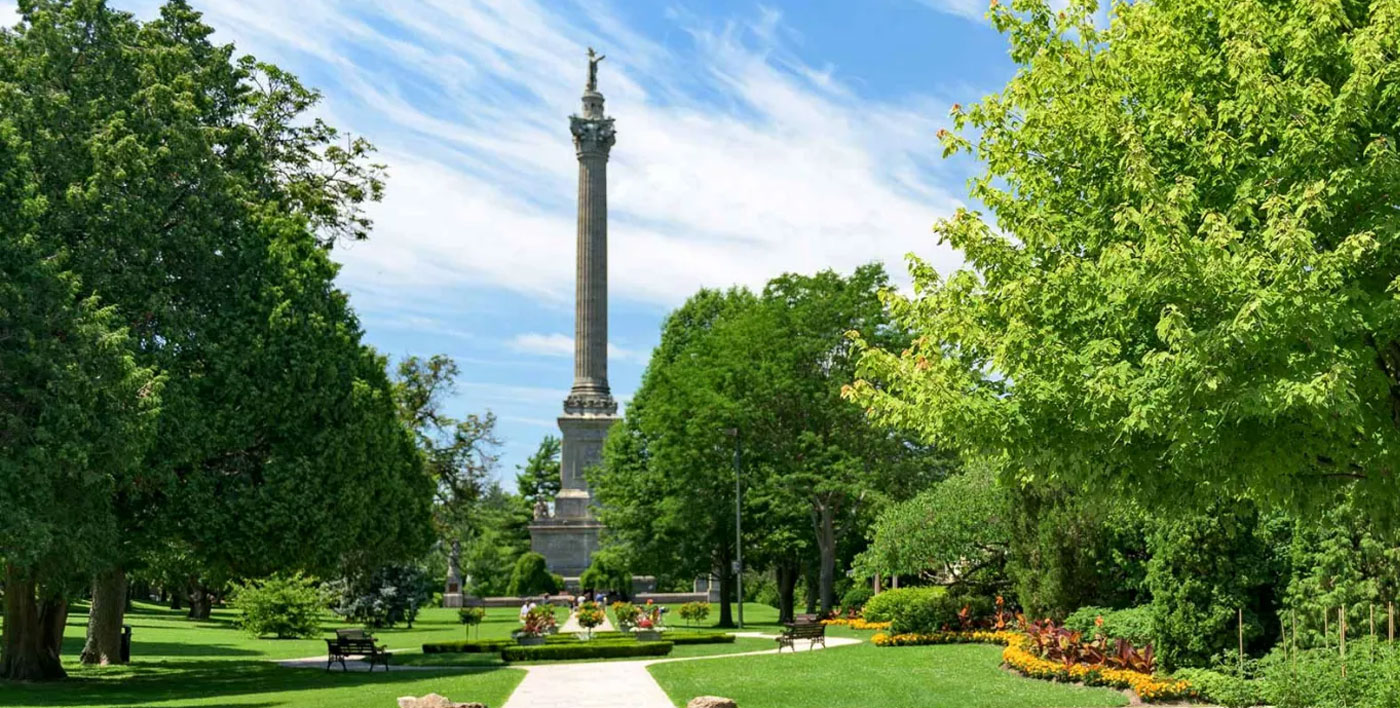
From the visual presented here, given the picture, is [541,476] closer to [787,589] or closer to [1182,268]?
[787,589]

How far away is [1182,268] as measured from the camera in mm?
11422

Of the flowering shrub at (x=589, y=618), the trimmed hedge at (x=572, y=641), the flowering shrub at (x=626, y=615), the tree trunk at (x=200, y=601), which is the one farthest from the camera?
the tree trunk at (x=200, y=601)

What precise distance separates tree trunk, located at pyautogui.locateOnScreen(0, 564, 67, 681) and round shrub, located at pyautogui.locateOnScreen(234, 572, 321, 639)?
63.9ft

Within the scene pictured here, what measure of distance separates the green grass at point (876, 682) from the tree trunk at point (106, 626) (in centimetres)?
1267

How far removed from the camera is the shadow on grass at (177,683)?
21.9 metres

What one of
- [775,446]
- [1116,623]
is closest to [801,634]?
[1116,623]

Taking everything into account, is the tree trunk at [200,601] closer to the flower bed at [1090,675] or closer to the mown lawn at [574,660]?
the mown lawn at [574,660]

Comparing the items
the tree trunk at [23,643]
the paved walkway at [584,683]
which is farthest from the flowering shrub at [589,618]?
the tree trunk at [23,643]

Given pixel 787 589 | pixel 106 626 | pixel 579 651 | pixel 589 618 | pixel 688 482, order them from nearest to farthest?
pixel 106 626, pixel 579 651, pixel 589 618, pixel 688 482, pixel 787 589

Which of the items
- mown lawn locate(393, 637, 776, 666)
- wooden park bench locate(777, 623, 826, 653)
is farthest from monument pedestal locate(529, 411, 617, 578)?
wooden park bench locate(777, 623, 826, 653)

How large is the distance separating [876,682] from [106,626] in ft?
60.3

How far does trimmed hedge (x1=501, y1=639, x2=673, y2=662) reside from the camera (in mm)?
31000

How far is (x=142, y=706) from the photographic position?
20156mm

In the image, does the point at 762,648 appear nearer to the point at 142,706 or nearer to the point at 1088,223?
the point at 142,706
